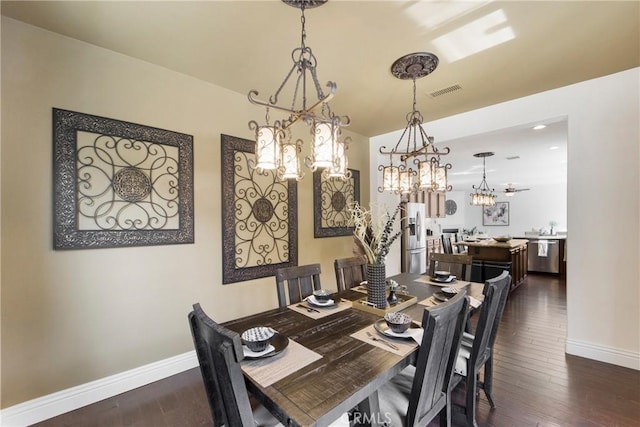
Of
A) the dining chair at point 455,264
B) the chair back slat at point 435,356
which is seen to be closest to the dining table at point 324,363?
the chair back slat at point 435,356

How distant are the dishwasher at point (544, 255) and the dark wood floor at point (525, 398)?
14.2 ft

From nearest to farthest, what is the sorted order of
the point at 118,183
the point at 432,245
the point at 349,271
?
the point at 118,183, the point at 349,271, the point at 432,245

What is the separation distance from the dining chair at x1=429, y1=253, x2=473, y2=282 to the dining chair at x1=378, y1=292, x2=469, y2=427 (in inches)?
62.2

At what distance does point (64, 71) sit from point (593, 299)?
5038mm

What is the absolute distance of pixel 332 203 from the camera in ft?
12.8

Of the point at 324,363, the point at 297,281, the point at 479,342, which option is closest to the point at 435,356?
the point at 324,363

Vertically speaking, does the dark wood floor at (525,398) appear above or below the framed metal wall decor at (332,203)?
below

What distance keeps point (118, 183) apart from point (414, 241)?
530 cm

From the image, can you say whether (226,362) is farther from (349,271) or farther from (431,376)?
(349,271)

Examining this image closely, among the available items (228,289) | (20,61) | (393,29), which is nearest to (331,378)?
(228,289)

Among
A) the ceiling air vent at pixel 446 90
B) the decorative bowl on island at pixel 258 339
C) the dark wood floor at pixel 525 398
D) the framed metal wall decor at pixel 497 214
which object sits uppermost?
the ceiling air vent at pixel 446 90

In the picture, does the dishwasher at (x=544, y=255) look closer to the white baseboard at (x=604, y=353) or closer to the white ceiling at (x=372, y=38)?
the white baseboard at (x=604, y=353)

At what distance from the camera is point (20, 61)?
6.05 ft

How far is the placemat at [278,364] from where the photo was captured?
3.76 feet
